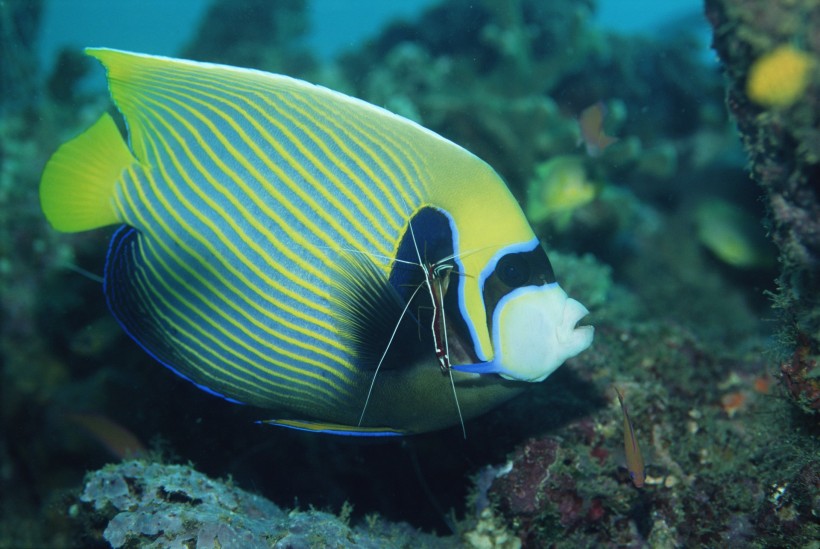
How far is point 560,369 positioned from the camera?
8.39 ft

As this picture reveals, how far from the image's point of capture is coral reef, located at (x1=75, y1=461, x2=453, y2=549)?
1615 millimetres

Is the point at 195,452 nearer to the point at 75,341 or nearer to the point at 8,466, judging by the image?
the point at 75,341

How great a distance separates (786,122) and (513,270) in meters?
0.85

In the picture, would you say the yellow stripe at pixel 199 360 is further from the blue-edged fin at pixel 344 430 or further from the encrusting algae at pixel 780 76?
the encrusting algae at pixel 780 76

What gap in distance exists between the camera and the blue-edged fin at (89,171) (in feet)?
5.99

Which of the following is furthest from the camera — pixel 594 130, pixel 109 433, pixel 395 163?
pixel 594 130

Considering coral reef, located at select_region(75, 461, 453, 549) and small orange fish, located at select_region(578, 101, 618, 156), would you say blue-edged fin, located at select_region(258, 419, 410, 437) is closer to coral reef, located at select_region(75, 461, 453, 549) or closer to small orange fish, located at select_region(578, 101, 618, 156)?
coral reef, located at select_region(75, 461, 453, 549)

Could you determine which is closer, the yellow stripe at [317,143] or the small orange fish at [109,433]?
the yellow stripe at [317,143]

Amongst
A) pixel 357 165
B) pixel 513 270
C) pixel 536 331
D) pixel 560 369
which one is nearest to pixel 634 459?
pixel 560 369

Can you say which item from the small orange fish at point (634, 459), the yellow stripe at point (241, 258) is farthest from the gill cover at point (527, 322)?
the small orange fish at point (634, 459)

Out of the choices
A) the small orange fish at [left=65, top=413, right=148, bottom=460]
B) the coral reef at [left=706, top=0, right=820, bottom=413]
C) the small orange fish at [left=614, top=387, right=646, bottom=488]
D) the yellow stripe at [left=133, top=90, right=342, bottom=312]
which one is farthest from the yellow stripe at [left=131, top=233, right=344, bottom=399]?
the coral reef at [left=706, top=0, right=820, bottom=413]

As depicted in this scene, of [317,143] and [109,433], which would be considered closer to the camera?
[317,143]

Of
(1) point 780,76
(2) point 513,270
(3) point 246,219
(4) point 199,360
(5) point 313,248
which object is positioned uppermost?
(1) point 780,76

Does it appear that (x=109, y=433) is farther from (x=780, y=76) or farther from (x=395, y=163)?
(x=780, y=76)
